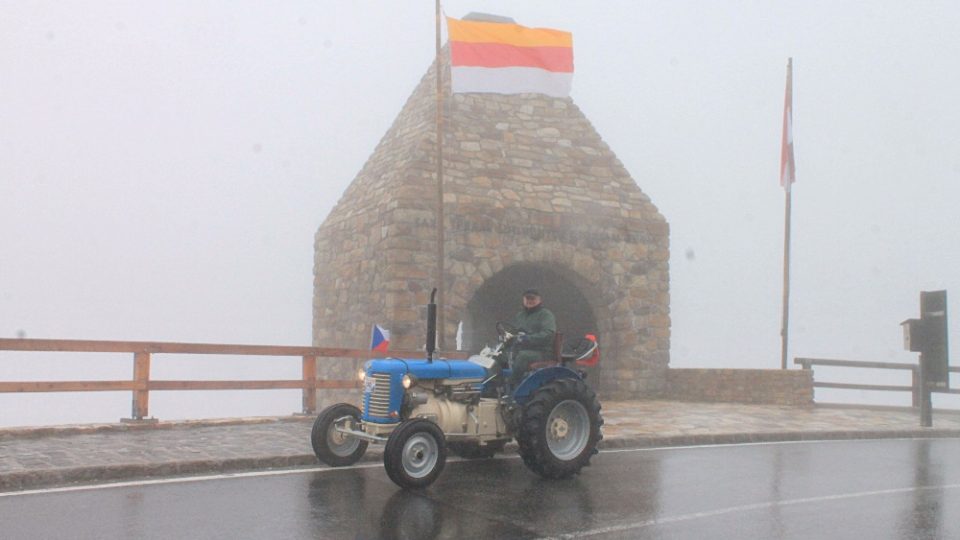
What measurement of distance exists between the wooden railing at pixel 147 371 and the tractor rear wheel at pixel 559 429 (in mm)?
4623

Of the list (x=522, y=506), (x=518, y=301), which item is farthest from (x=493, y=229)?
(x=522, y=506)

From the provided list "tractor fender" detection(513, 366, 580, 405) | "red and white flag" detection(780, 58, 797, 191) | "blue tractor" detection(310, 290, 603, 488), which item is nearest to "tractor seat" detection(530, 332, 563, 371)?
"blue tractor" detection(310, 290, 603, 488)

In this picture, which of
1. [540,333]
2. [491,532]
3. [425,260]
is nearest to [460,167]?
[425,260]

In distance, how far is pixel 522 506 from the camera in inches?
249

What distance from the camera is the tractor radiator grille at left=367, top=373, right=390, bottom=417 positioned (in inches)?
288

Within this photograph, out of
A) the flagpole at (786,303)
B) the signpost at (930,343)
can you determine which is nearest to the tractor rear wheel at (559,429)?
the signpost at (930,343)

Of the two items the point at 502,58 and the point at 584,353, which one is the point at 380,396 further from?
the point at 502,58

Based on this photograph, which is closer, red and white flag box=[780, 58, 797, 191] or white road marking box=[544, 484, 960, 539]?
white road marking box=[544, 484, 960, 539]

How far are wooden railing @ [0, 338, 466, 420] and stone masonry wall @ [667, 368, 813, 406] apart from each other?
776 cm

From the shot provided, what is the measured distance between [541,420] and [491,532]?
6.95 feet

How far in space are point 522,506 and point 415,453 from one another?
1.00 m

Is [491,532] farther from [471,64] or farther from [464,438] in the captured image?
[471,64]

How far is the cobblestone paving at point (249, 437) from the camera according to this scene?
7.30 metres

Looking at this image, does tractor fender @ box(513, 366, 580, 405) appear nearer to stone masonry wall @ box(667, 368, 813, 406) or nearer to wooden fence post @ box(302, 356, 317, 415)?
wooden fence post @ box(302, 356, 317, 415)
